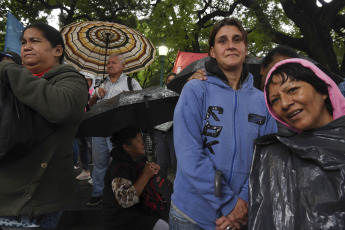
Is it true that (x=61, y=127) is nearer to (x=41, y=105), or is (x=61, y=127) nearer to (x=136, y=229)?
(x=41, y=105)

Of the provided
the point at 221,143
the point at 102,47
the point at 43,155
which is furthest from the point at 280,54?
the point at 102,47

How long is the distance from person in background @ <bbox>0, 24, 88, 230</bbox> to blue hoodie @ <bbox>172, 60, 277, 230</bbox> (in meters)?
0.72

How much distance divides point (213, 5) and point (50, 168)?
44.6 feet

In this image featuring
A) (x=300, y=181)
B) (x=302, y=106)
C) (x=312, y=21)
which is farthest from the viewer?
(x=312, y=21)

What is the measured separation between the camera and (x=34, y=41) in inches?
79.6

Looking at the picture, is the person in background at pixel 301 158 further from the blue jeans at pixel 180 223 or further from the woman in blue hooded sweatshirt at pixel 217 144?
the blue jeans at pixel 180 223

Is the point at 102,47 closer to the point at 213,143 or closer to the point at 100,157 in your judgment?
the point at 100,157

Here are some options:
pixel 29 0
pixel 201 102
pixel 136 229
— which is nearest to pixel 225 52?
pixel 201 102

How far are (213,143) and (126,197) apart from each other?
1.26m

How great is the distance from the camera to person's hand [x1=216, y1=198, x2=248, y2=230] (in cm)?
156

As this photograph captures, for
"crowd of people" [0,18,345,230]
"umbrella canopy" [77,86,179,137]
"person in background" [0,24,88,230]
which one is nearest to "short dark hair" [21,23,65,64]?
"crowd of people" [0,18,345,230]

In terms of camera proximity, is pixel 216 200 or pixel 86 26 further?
pixel 86 26

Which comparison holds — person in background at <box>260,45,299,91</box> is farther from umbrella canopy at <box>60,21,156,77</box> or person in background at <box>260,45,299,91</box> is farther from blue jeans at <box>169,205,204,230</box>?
umbrella canopy at <box>60,21,156,77</box>

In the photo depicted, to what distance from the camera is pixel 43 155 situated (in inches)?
69.0
